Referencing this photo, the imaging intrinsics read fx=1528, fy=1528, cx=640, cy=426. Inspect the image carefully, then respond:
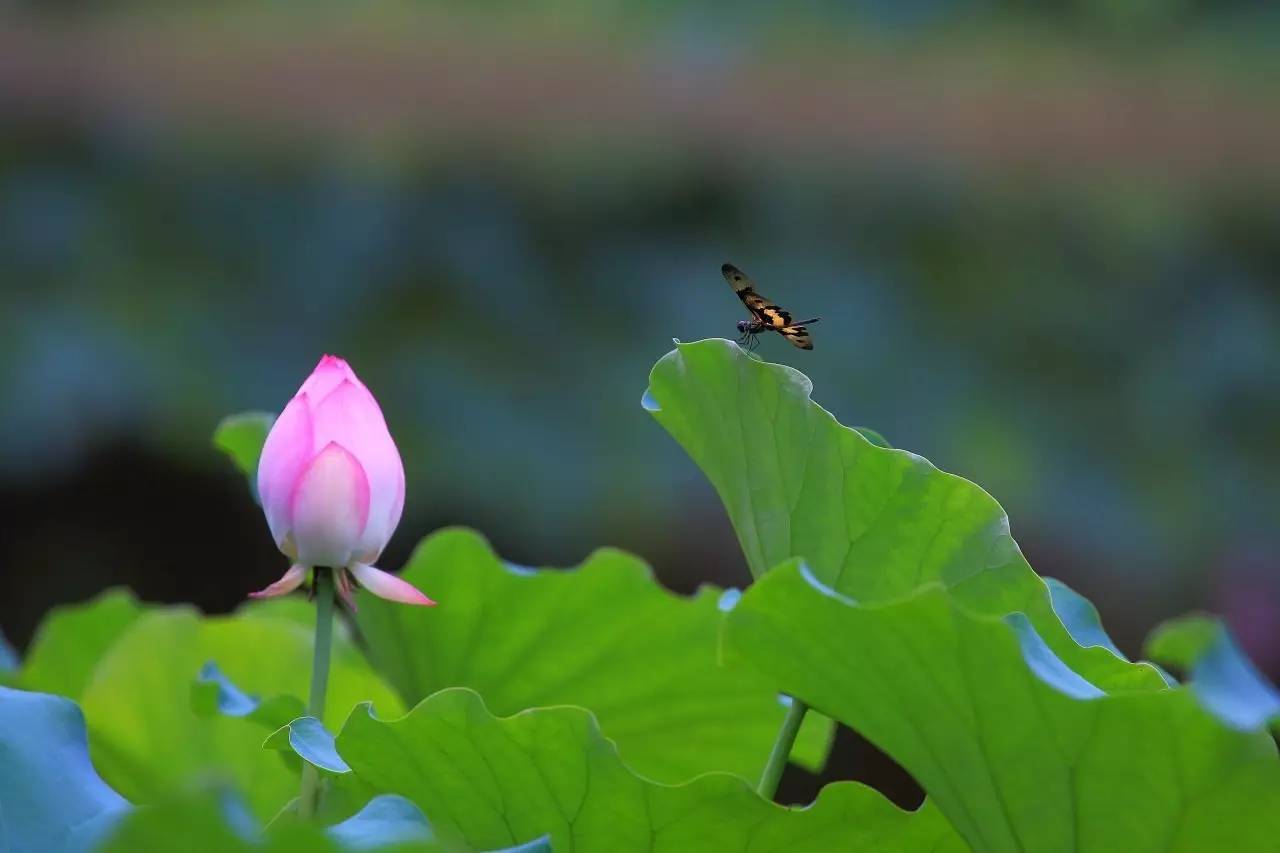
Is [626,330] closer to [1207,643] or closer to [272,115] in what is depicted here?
[272,115]

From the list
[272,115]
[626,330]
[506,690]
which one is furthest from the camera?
[272,115]

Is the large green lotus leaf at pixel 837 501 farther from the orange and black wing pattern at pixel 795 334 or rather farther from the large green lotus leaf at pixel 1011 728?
the orange and black wing pattern at pixel 795 334

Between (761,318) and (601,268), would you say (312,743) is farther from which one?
(601,268)

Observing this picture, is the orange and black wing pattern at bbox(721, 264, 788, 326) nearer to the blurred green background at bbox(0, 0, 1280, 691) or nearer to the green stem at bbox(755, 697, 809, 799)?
the green stem at bbox(755, 697, 809, 799)

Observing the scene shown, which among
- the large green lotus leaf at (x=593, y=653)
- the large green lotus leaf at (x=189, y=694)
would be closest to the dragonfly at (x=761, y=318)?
the large green lotus leaf at (x=593, y=653)

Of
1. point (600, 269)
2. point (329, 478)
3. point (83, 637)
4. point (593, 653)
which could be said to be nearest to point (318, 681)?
point (329, 478)

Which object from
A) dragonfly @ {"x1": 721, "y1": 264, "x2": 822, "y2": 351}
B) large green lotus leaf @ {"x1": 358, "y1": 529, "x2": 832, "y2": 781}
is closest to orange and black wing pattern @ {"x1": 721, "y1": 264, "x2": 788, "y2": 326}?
dragonfly @ {"x1": 721, "y1": 264, "x2": 822, "y2": 351}

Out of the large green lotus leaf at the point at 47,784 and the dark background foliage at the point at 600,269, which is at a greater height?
the large green lotus leaf at the point at 47,784

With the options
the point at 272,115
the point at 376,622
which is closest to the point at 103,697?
the point at 376,622
